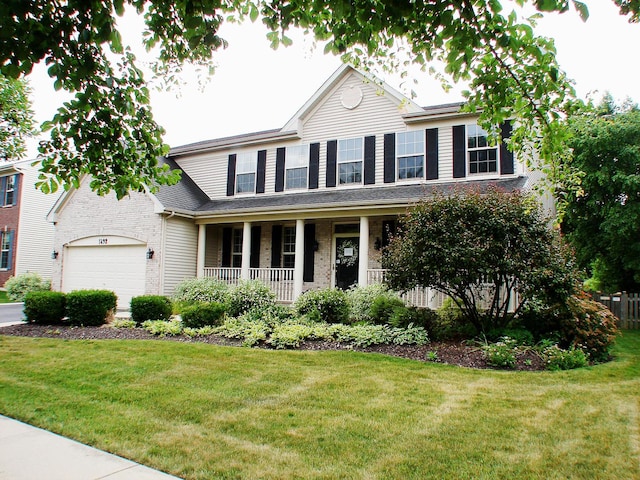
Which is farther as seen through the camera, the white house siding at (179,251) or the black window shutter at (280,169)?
the black window shutter at (280,169)

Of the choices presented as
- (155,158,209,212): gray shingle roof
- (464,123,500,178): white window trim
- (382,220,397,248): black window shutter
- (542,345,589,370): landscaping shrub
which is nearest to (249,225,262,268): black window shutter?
(155,158,209,212): gray shingle roof

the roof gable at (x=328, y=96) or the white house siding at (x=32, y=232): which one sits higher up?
the roof gable at (x=328, y=96)

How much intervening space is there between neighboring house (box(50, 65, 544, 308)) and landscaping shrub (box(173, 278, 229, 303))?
74 cm

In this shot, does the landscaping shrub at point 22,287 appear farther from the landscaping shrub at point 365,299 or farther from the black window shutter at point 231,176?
the landscaping shrub at point 365,299

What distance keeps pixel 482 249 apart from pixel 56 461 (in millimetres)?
6910

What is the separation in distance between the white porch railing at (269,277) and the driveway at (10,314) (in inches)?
213

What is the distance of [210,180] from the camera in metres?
16.8

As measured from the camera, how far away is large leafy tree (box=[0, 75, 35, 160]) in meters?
16.9

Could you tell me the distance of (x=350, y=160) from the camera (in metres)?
14.1

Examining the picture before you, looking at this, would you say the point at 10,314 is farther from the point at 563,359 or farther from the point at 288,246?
the point at 563,359

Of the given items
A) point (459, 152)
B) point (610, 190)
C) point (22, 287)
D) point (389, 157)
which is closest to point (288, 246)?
point (389, 157)

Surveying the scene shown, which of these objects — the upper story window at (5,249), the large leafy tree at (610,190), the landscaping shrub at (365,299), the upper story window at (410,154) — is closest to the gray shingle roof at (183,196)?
the landscaping shrub at (365,299)

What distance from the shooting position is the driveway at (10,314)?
11616mm

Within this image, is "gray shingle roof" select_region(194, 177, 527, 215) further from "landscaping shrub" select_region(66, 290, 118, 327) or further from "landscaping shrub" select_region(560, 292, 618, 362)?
"landscaping shrub" select_region(66, 290, 118, 327)
